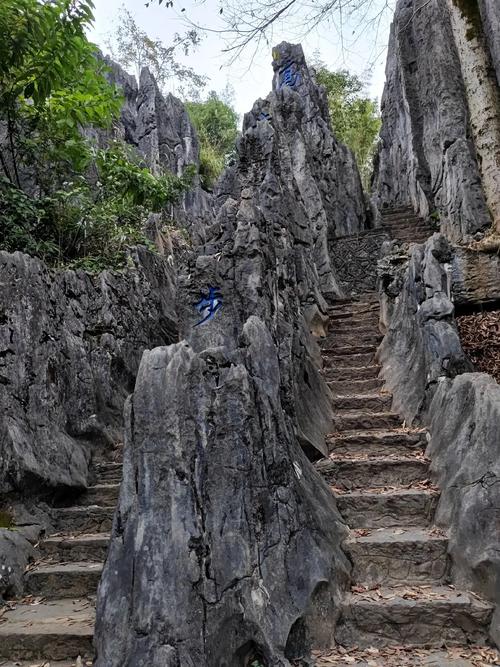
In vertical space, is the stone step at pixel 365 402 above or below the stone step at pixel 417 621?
above

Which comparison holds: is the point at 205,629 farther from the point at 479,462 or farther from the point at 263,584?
the point at 479,462

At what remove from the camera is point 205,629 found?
266cm

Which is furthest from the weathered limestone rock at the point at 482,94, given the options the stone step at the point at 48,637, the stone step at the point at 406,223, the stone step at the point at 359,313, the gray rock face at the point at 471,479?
the stone step at the point at 406,223

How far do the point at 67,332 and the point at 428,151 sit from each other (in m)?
10.7

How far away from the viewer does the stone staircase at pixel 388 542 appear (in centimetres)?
311

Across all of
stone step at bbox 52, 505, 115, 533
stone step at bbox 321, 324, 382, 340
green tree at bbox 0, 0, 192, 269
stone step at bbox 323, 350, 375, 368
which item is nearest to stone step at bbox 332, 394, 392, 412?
stone step at bbox 323, 350, 375, 368

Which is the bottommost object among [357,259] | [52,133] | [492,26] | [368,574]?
[368,574]

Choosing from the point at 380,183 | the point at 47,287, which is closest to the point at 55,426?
the point at 47,287

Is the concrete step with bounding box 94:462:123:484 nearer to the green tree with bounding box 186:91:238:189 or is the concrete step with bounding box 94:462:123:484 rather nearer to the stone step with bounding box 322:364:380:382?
the stone step with bounding box 322:364:380:382

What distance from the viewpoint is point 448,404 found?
14.5ft

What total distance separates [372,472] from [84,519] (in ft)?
8.46

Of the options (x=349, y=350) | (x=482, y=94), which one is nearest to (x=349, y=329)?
(x=349, y=350)

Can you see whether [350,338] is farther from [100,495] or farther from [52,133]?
[52,133]

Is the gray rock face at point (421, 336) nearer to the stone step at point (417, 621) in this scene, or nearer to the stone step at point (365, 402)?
the stone step at point (365, 402)
